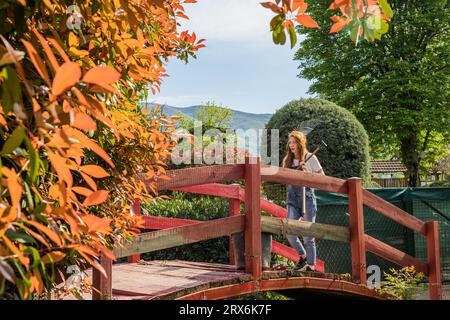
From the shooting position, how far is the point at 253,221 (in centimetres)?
532

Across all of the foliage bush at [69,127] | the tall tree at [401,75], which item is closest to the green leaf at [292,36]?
the foliage bush at [69,127]

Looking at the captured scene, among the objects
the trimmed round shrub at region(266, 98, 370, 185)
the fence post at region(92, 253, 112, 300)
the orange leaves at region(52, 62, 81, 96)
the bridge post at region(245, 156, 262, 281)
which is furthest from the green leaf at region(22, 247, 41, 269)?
the trimmed round shrub at region(266, 98, 370, 185)

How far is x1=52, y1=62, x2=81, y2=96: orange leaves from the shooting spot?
121 cm

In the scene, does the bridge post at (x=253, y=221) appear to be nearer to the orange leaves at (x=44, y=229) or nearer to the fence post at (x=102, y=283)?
the fence post at (x=102, y=283)

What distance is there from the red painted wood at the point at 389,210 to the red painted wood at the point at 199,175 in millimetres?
2177

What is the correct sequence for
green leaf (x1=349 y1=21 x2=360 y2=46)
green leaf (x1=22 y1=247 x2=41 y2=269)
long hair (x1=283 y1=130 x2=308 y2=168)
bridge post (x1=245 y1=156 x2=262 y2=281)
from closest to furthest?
green leaf (x1=22 y1=247 x2=41 y2=269), green leaf (x1=349 y1=21 x2=360 y2=46), bridge post (x1=245 y1=156 x2=262 y2=281), long hair (x1=283 y1=130 x2=308 y2=168)

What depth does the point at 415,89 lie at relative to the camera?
25766mm

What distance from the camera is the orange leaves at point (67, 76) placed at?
121 centimetres

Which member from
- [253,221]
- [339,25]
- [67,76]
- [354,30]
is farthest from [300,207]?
[67,76]

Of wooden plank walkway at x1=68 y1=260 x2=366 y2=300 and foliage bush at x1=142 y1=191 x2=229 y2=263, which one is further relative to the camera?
foliage bush at x1=142 y1=191 x2=229 y2=263

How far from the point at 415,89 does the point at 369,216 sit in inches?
663

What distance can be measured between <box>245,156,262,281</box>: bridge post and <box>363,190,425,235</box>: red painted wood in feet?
6.60

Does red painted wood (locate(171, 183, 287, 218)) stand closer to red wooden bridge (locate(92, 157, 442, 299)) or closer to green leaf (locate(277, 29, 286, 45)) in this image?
red wooden bridge (locate(92, 157, 442, 299))
